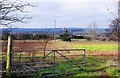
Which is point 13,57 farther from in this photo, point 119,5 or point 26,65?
point 119,5

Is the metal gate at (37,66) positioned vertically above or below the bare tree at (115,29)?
below

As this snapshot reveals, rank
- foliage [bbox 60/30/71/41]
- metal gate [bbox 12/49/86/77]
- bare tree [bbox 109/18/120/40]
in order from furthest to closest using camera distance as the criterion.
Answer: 1. foliage [bbox 60/30/71/41]
2. bare tree [bbox 109/18/120/40]
3. metal gate [bbox 12/49/86/77]

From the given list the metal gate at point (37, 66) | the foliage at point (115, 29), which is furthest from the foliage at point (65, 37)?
the foliage at point (115, 29)

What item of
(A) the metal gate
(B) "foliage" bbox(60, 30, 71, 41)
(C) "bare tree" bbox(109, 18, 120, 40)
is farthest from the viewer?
(B) "foliage" bbox(60, 30, 71, 41)

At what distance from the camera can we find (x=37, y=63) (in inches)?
627

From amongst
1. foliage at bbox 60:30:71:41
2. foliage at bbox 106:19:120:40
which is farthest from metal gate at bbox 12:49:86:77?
foliage at bbox 60:30:71:41

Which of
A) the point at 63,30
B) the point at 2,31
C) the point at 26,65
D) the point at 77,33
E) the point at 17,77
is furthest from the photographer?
the point at 77,33

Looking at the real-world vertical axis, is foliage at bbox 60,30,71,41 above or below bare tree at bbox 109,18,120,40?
below

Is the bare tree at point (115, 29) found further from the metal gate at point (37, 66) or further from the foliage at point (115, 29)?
the metal gate at point (37, 66)

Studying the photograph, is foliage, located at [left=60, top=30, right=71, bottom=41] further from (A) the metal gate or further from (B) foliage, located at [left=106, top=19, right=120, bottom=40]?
(B) foliage, located at [left=106, top=19, right=120, bottom=40]

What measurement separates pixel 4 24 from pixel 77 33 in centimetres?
6030

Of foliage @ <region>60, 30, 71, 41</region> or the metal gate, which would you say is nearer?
the metal gate

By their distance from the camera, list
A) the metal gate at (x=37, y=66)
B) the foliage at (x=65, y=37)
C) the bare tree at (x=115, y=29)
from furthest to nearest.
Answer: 1. the foliage at (x=65, y=37)
2. the bare tree at (x=115, y=29)
3. the metal gate at (x=37, y=66)

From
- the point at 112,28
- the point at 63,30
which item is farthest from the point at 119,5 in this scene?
the point at 63,30
